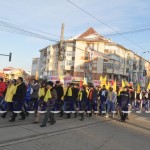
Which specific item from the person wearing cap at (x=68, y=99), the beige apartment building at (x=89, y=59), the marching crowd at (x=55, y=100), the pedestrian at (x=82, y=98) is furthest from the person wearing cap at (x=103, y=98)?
the beige apartment building at (x=89, y=59)

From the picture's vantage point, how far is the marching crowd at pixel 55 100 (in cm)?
1309

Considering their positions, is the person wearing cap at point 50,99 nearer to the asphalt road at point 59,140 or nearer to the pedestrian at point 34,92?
the asphalt road at point 59,140

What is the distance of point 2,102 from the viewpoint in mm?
15727

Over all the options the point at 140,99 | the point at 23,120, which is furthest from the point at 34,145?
the point at 140,99

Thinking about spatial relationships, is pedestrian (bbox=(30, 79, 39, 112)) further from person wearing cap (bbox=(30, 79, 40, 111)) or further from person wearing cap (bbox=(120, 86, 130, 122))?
person wearing cap (bbox=(120, 86, 130, 122))

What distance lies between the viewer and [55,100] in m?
12.8

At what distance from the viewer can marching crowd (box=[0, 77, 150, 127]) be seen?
43.0 feet

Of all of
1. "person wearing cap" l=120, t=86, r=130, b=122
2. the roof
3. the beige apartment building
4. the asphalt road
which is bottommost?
the asphalt road

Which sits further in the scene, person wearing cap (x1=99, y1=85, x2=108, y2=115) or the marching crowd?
person wearing cap (x1=99, y1=85, x2=108, y2=115)

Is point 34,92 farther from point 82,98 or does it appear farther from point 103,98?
point 103,98

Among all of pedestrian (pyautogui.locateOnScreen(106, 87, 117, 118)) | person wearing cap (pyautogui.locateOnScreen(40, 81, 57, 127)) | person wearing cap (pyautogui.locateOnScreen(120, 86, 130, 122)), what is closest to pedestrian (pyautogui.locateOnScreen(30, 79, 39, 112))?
person wearing cap (pyautogui.locateOnScreen(40, 81, 57, 127))

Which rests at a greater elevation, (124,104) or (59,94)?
(59,94)

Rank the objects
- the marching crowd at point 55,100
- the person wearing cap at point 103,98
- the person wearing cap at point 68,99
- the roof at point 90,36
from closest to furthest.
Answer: the marching crowd at point 55,100
the person wearing cap at point 68,99
the person wearing cap at point 103,98
the roof at point 90,36

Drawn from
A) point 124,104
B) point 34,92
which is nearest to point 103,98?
point 124,104
